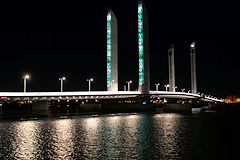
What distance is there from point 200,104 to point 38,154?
108005mm

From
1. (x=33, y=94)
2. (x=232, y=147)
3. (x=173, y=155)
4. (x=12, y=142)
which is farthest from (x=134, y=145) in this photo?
(x=33, y=94)

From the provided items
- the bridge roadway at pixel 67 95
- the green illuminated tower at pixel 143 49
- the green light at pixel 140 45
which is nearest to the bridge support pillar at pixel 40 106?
the bridge roadway at pixel 67 95

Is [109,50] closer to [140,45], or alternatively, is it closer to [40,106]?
[140,45]

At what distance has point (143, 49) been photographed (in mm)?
87188

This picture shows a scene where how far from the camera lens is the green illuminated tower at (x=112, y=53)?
8300cm

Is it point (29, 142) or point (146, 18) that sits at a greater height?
point (146, 18)

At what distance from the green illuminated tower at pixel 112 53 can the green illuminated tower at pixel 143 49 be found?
6.14 meters

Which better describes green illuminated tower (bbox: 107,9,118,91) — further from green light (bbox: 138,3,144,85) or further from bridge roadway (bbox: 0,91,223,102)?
green light (bbox: 138,3,144,85)

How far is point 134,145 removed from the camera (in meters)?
24.0

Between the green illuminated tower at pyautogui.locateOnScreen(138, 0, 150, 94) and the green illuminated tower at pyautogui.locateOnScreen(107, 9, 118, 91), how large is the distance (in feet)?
20.1

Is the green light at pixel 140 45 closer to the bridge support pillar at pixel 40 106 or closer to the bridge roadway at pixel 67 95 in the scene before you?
the bridge roadway at pixel 67 95

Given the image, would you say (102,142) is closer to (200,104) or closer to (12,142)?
(12,142)

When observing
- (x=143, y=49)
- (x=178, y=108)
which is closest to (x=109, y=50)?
(x=143, y=49)

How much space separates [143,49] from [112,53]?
7537mm
